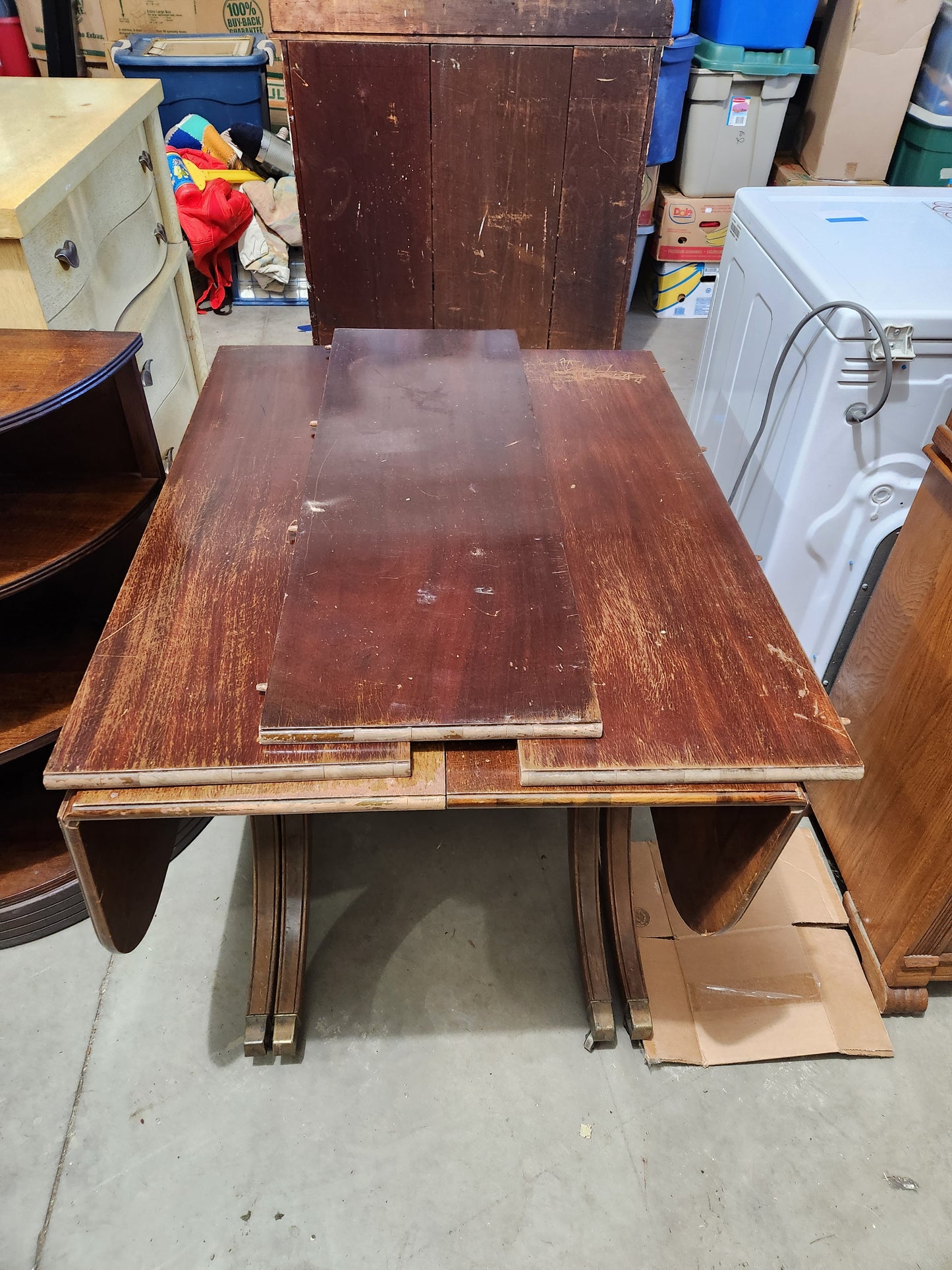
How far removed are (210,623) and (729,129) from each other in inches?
135

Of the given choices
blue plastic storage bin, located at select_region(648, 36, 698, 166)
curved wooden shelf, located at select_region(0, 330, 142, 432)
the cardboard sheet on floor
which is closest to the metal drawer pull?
curved wooden shelf, located at select_region(0, 330, 142, 432)

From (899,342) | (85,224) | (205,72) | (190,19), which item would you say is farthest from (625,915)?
(190,19)

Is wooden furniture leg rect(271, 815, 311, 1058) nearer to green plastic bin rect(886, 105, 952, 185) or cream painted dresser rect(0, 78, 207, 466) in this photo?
cream painted dresser rect(0, 78, 207, 466)

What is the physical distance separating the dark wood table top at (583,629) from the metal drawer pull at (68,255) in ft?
1.16

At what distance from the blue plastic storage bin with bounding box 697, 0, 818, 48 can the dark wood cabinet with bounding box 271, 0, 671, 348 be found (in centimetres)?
204

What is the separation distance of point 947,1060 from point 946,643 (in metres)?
0.76

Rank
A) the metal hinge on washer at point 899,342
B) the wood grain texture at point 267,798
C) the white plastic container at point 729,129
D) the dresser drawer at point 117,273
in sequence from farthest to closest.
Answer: the white plastic container at point 729,129, the dresser drawer at point 117,273, the metal hinge on washer at point 899,342, the wood grain texture at point 267,798

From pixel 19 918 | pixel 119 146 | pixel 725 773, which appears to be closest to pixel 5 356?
pixel 119 146

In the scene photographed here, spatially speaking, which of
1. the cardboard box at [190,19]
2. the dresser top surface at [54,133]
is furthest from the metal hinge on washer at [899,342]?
the cardboard box at [190,19]

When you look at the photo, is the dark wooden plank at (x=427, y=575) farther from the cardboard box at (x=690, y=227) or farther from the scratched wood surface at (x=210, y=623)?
the cardboard box at (x=690, y=227)

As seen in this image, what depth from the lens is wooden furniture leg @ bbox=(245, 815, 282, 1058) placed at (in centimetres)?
144

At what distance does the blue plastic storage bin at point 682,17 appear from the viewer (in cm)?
323

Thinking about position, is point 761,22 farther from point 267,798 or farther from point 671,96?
point 267,798

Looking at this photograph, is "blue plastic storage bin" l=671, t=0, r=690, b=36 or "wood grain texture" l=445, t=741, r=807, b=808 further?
"blue plastic storage bin" l=671, t=0, r=690, b=36
